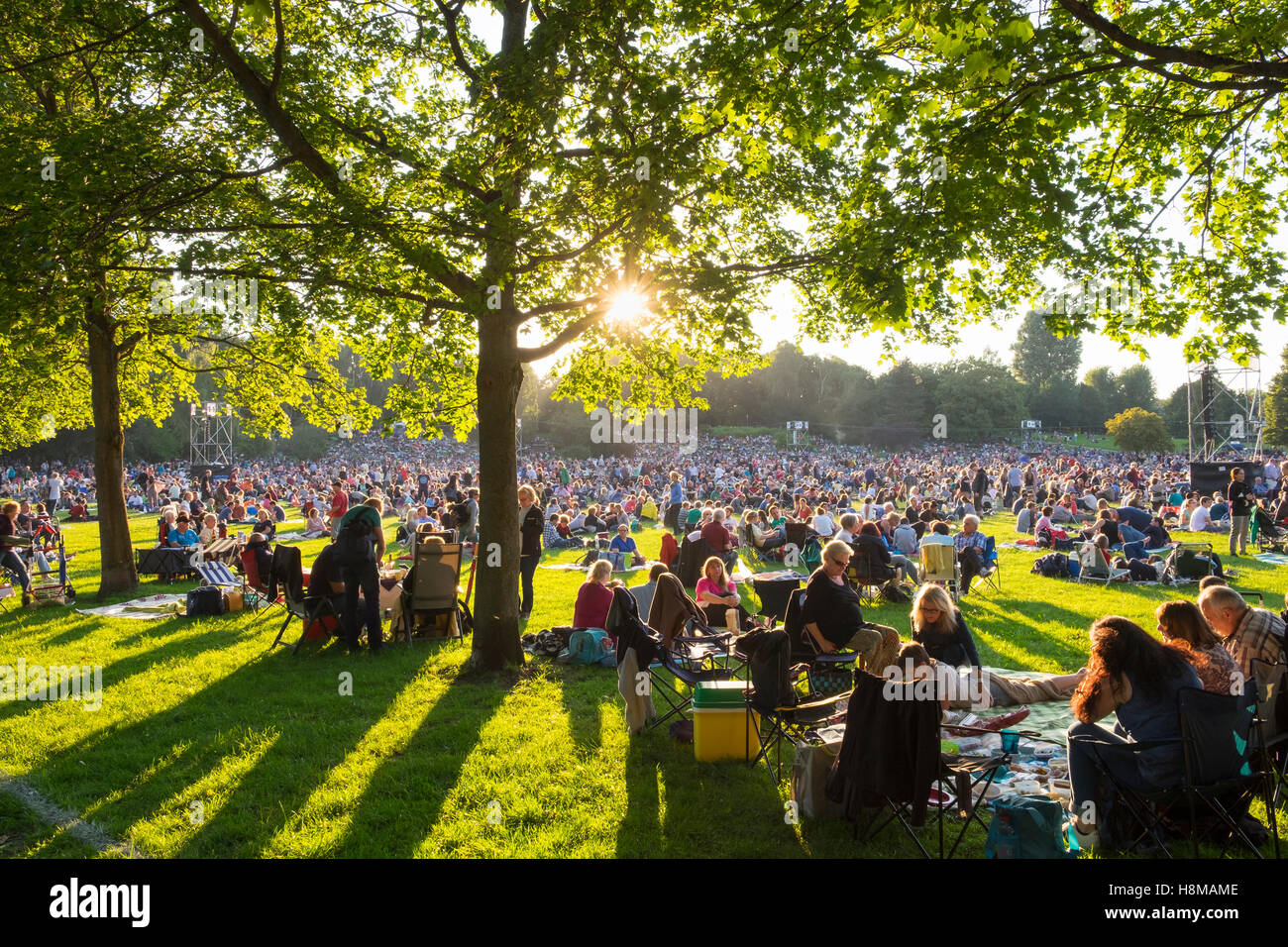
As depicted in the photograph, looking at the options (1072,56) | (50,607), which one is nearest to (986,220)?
(1072,56)

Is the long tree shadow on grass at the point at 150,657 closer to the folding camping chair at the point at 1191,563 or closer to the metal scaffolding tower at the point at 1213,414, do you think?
the folding camping chair at the point at 1191,563

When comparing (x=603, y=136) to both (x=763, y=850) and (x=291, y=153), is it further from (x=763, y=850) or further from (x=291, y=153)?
(x=763, y=850)

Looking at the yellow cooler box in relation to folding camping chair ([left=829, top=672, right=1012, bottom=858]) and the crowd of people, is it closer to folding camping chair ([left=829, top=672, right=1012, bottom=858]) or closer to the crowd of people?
the crowd of people

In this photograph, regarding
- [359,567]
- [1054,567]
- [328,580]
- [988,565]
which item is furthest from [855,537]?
[328,580]

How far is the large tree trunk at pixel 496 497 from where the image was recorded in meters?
8.65

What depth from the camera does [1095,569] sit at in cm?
1455

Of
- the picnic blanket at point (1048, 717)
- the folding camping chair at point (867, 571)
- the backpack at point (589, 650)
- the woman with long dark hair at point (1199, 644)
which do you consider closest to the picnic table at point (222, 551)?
the backpack at point (589, 650)

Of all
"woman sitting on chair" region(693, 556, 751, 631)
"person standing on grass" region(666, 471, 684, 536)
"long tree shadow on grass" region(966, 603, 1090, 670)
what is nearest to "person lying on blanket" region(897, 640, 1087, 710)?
"long tree shadow on grass" region(966, 603, 1090, 670)

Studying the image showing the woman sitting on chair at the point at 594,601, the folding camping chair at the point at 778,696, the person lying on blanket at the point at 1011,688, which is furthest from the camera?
the woman sitting on chair at the point at 594,601

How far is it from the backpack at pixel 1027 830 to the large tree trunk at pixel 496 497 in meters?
5.59

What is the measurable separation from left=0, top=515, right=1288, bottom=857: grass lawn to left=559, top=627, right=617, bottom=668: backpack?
24 cm

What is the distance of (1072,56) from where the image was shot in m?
5.80

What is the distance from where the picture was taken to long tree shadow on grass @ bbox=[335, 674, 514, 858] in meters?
4.83
